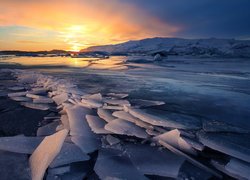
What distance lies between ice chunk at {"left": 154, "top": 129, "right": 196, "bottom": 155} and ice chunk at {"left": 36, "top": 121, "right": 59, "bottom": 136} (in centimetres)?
95

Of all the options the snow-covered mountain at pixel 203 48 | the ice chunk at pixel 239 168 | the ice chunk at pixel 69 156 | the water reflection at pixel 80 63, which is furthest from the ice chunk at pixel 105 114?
the snow-covered mountain at pixel 203 48

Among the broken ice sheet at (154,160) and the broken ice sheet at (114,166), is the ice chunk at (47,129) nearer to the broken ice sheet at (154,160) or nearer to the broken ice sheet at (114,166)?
the broken ice sheet at (114,166)

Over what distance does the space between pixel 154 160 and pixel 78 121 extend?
3.11ft

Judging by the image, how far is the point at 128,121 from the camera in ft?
7.19

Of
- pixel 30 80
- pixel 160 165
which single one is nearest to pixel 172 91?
pixel 160 165

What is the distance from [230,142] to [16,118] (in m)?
2.15

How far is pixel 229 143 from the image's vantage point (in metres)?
1.81

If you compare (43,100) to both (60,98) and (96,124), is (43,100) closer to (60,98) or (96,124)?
(60,98)

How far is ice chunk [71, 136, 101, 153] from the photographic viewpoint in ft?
5.50

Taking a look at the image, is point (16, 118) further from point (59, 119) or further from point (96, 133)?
point (96, 133)

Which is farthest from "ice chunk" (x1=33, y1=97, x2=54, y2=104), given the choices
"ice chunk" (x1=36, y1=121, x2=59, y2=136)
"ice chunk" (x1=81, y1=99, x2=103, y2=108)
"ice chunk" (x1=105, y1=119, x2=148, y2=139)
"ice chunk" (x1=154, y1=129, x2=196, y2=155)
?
"ice chunk" (x1=154, y1=129, x2=196, y2=155)

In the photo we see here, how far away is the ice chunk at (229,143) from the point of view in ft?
5.31

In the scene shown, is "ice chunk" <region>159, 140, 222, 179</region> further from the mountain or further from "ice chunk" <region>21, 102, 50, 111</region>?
the mountain

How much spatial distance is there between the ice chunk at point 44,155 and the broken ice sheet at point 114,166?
0.28 metres
